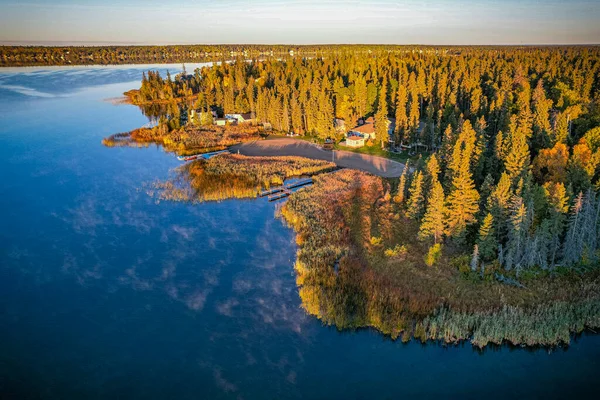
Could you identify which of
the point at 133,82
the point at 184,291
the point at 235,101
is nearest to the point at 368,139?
the point at 235,101

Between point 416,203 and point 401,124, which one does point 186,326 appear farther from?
point 401,124

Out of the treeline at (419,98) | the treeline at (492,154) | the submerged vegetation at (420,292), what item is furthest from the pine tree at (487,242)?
the treeline at (419,98)

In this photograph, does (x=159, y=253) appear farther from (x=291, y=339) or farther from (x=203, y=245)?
(x=291, y=339)

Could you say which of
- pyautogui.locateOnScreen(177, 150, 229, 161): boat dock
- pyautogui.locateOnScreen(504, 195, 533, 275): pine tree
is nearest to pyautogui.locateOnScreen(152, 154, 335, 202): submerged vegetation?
pyautogui.locateOnScreen(177, 150, 229, 161): boat dock

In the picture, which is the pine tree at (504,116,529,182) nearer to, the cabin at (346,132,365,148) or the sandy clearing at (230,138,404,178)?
the sandy clearing at (230,138,404,178)

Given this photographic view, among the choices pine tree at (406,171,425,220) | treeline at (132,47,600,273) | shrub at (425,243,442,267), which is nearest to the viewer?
treeline at (132,47,600,273)

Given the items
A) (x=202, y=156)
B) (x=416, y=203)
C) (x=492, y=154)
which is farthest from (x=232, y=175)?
(x=492, y=154)
